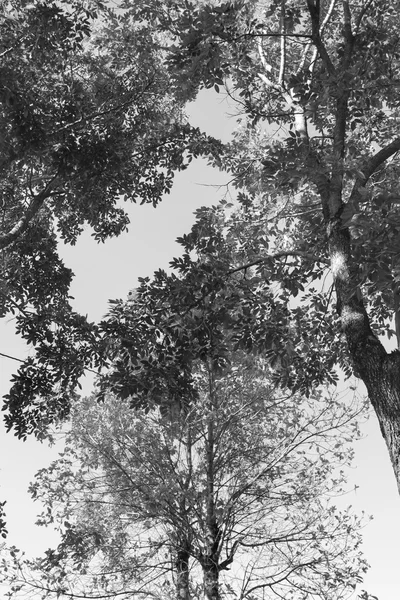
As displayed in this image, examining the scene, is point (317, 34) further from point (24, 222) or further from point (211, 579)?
point (211, 579)

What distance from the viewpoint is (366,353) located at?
6727 millimetres

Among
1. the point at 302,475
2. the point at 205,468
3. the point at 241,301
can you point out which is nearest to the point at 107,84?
the point at 241,301

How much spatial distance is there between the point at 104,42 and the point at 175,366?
7.13 metres

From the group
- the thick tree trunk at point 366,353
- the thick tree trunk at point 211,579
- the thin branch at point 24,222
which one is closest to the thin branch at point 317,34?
the thick tree trunk at point 366,353

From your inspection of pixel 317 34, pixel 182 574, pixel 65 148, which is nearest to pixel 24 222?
pixel 65 148

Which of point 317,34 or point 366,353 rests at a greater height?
point 317,34

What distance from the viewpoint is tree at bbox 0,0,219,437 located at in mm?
9008

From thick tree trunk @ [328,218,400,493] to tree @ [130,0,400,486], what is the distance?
0.01 metres

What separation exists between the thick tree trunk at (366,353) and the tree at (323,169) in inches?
0.5

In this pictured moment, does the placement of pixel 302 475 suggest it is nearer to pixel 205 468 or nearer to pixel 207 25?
pixel 205 468

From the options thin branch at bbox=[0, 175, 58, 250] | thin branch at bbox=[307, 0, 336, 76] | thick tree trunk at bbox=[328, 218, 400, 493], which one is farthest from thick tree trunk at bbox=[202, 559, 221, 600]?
thin branch at bbox=[307, 0, 336, 76]

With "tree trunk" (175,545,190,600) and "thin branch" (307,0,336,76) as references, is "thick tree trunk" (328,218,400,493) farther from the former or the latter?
"tree trunk" (175,545,190,600)

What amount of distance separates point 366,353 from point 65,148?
20.4ft

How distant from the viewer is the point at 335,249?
7.75 m
